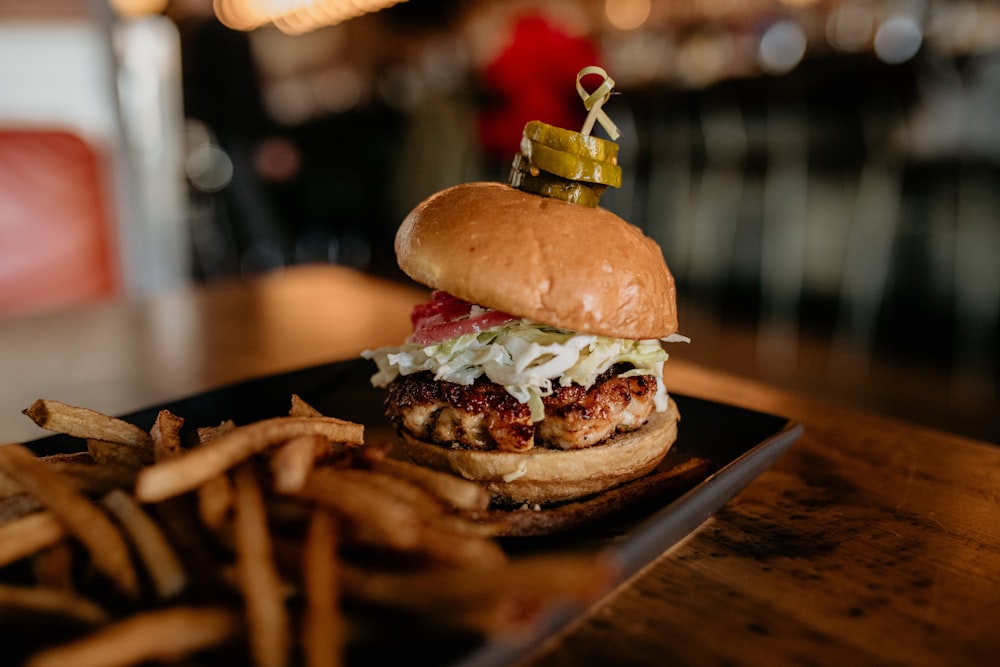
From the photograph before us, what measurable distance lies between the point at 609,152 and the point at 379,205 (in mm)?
9428

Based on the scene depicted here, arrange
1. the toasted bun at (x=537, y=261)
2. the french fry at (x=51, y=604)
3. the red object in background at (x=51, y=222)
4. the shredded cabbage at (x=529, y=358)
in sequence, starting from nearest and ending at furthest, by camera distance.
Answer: the french fry at (x=51, y=604), the toasted bun at (x=537, y=261), the shredded cabbage at (x=529, y=358), the red object in background at (x=51, y=222)

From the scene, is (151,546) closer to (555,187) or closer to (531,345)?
(531,345)

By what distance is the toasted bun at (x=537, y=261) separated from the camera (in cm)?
155

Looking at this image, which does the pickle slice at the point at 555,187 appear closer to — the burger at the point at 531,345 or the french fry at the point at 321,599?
the burger at the point at 531,345

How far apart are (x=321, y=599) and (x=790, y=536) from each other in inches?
36.8

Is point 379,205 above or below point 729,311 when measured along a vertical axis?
above

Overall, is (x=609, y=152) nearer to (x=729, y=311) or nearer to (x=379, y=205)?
(x=729, y=311)

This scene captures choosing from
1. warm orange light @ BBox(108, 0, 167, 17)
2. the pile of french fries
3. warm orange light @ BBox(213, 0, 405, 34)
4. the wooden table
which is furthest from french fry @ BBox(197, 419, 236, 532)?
warm orange light @ BBox(213, 0, 405, 34)

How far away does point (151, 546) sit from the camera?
102 cm

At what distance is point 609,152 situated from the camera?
5.57 feet

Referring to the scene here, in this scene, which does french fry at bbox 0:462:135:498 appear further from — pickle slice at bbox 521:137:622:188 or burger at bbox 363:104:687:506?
pickle slice at bbox 521:137:622:188

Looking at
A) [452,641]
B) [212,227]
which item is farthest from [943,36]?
[212,227]

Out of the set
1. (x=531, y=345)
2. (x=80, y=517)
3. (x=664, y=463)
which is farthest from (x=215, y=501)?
(x=664, y=463)

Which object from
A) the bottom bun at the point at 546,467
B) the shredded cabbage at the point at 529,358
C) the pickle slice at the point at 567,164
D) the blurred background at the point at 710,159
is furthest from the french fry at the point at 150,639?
the blurred background at the point at 710,159
